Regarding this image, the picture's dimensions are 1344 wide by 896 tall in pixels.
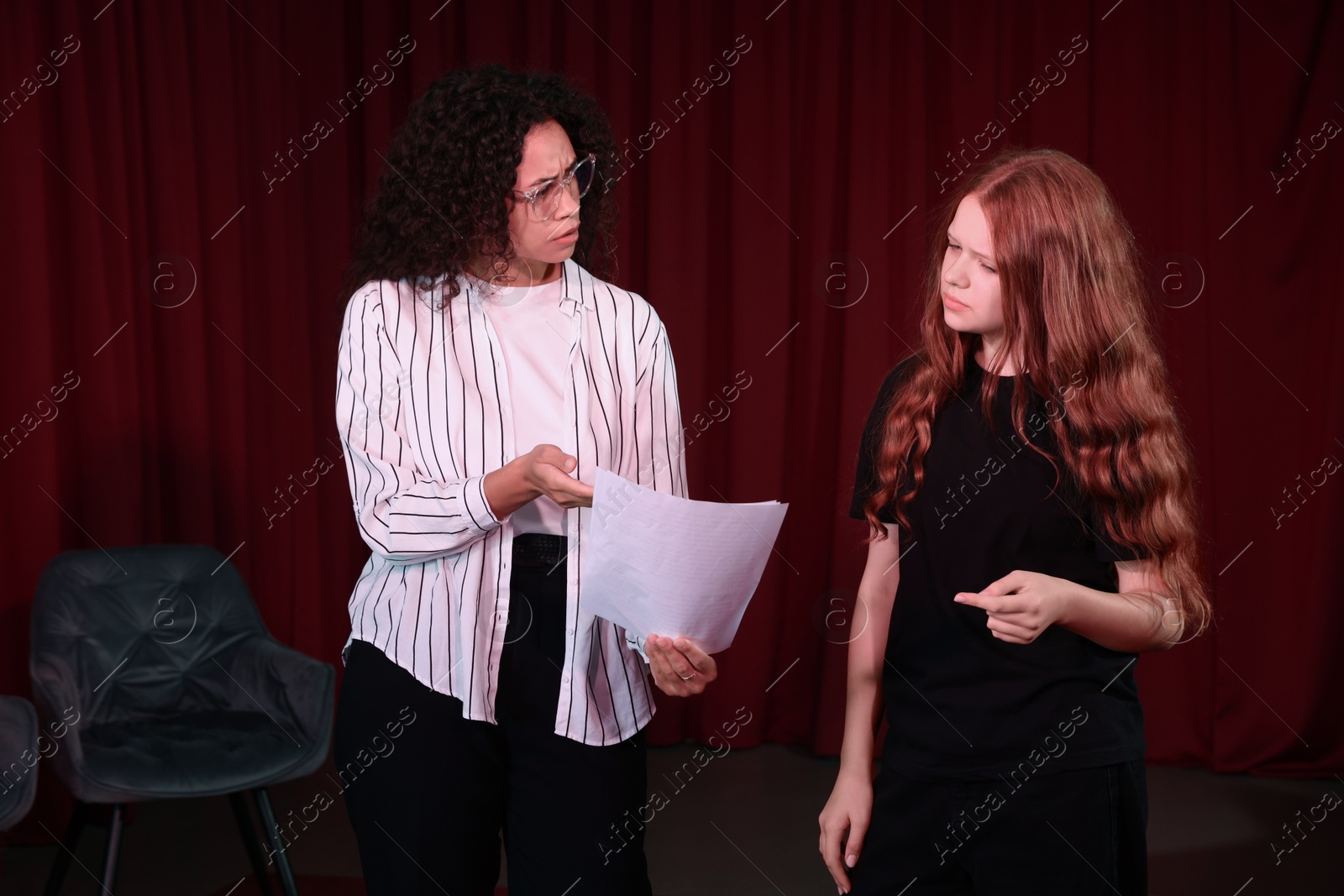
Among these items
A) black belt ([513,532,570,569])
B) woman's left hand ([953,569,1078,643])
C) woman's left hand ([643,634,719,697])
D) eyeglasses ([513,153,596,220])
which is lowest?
woman's left hand ([953,569,1078,643])

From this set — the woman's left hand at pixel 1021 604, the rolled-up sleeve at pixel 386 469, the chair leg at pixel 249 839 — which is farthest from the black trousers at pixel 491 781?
the chair leg at pixel 249 839

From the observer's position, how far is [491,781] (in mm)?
1336

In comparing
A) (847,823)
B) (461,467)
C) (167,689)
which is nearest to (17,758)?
(167,689)

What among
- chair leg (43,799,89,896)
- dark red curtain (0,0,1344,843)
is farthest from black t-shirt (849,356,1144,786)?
dark red curtain (0,0,1344,843)

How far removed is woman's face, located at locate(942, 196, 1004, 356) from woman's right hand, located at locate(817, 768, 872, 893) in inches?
22.5

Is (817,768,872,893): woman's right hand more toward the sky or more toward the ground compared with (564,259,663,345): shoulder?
more toward the ground

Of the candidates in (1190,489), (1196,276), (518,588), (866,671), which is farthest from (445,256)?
(1196,276)

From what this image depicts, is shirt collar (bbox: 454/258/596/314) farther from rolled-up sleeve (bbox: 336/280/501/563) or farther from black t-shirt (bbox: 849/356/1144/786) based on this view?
black t-shirt (bbox: 849/356/1144/786)

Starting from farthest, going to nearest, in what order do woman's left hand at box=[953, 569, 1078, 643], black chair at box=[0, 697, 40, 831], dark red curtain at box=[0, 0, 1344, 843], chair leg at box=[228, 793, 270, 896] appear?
dark red curtain at box=[0, 0, 1344, 843] < chair leg at box=[228, 793, 270, 896] < black chair at box=[0, 697, 40, 831] < woman's left hand at box=[953, 569, 1078, 643]

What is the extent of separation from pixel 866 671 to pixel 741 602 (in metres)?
0.19

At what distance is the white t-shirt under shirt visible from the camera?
1388 millimetres

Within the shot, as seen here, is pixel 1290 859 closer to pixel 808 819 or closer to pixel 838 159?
pixel 808 819

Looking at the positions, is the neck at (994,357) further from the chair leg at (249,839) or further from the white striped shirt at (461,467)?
the chair leg at (249,839)

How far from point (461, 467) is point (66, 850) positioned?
1.54 m
